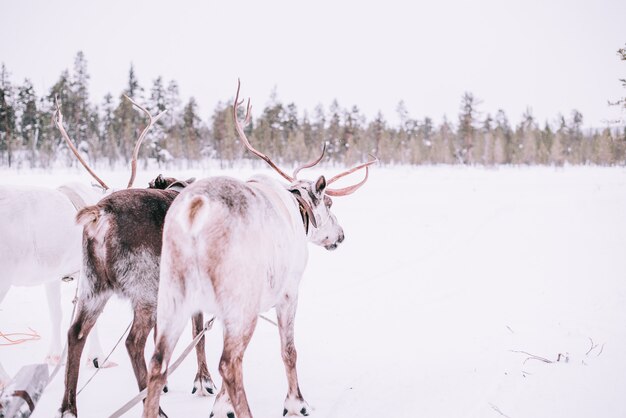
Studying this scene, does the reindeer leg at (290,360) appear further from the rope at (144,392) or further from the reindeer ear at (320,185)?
the reindeer ear at (320,185)

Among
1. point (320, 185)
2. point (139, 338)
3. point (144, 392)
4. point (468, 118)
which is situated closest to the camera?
point (144, 392)

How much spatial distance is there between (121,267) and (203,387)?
4.59ft

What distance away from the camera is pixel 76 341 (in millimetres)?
3096

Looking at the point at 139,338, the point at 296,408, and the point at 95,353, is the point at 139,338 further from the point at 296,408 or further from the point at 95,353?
the point at 95,353

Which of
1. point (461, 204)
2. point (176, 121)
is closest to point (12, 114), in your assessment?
point (176, 121)

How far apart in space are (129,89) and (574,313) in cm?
4489

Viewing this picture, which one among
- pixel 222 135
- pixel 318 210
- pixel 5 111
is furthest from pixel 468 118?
pixel 318 210

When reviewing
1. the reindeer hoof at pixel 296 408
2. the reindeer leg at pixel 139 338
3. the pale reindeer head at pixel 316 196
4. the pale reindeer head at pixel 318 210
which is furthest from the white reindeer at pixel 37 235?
the reindeer hoof at pixel 296 408

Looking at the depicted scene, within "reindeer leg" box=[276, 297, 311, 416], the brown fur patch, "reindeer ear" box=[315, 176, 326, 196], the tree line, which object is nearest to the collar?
"reindeer ear" box=[315, 176, 326, 196]

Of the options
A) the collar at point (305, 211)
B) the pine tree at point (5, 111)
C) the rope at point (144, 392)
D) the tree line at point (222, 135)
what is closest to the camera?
the rope at point (144, 392)

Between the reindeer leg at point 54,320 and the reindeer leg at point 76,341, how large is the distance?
→ 1722 millimetres

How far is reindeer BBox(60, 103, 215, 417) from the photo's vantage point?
301 cm

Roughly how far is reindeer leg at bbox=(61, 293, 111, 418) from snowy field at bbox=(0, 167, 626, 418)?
1.48ft

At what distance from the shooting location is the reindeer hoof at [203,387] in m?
3.77
